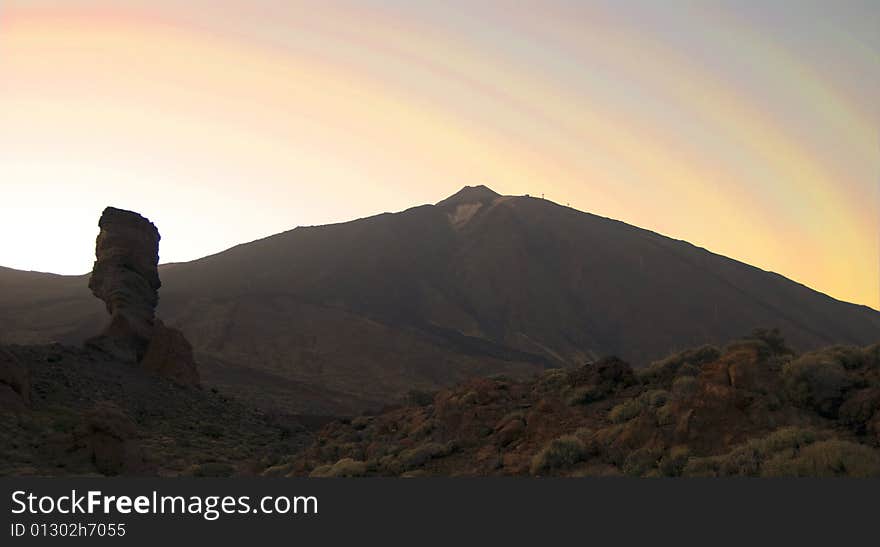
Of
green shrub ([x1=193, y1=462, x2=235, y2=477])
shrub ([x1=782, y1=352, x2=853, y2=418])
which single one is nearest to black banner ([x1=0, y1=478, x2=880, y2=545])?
shrub ([x1=782, y1=352, x2=853, y2=418])

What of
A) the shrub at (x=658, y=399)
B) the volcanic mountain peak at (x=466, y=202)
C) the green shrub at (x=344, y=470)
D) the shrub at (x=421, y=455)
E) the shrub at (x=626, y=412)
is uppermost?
the volcanic mountain peak at (x=466, y=202)

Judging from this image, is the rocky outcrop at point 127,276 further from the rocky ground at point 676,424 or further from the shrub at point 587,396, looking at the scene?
the shrub at point 587,396

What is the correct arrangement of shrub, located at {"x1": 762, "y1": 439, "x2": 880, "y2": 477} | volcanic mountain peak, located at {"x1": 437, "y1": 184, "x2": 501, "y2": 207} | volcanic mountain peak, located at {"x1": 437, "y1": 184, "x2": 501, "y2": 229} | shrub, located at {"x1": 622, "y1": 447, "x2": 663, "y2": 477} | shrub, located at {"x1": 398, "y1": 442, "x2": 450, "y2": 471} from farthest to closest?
volcanic mountain peak, located at {"x1": 437, "y1": 184, "x2": 501, "y2": 207}, volcanic mountain peak, located at {"x1": 437, "y1": 184, "x2": 501, "y2": 229}, shrub, located at {"x1": 398, "y1": 442, "x2": 450, "y2": 471}, shrub, located at {"x1": 622, "y1": 447, "x2": 663, "y2": 477}, shrub, located at {"x1": 762, "y1": 439, "x2": 880, "y2": 477}

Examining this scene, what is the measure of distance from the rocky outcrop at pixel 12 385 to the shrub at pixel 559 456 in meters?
20.4

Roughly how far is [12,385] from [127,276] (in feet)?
54.6

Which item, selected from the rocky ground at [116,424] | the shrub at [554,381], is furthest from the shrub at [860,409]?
the rocky ground at [116,424]

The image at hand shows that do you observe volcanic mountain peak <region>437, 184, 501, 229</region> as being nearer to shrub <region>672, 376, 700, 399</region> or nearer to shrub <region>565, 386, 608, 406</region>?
shrub <region>565, 386, 608, 406</region>

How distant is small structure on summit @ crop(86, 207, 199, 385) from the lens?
127 ft

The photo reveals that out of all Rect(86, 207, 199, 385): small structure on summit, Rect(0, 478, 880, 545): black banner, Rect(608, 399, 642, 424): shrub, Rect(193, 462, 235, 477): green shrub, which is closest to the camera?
Rect(0, 478, 880, 545): black banner

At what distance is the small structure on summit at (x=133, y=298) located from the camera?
38594mm

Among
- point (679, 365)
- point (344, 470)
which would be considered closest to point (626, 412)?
point (679, 365)

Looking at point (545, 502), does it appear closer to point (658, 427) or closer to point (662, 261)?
point (658, 427)

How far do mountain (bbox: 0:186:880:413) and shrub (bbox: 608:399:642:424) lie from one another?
137 ft

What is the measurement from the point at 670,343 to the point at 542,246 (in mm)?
42065
